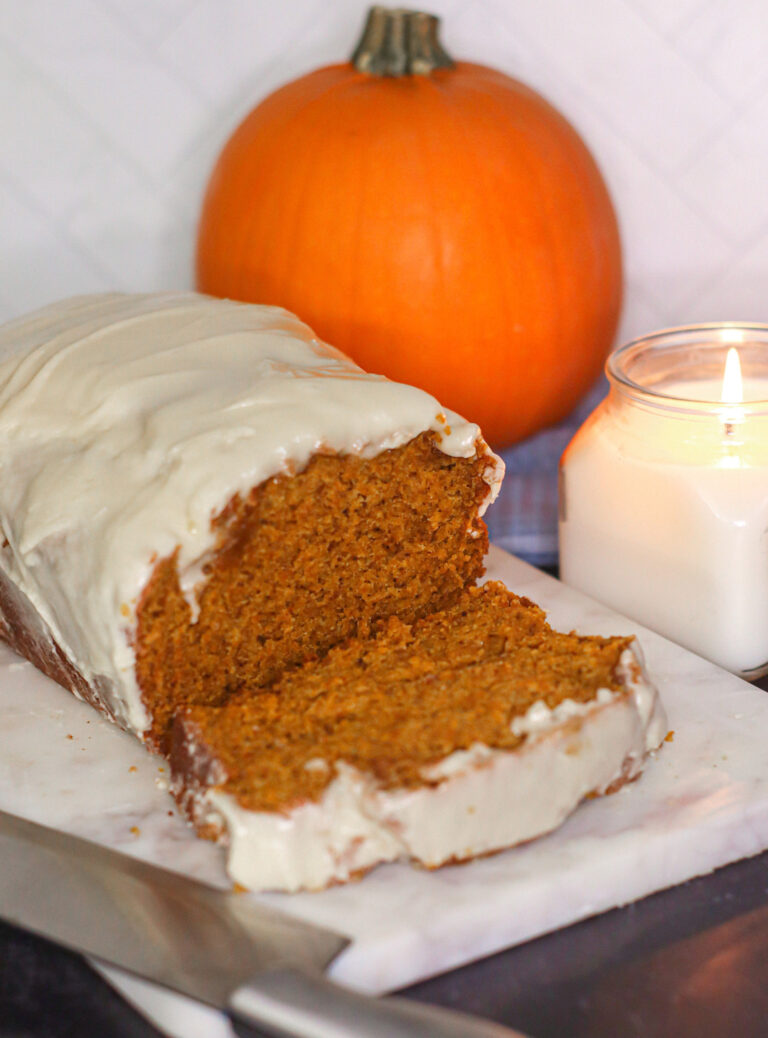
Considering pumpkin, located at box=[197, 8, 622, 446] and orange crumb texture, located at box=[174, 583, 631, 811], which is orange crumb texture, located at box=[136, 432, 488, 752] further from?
pumpkin, located at box=[197, 8, 622, 446]

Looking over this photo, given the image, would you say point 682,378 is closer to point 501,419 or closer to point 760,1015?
point 501,419

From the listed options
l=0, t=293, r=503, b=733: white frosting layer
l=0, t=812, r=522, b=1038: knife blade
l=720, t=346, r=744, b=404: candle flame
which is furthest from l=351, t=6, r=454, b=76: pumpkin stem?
l=0, t=812, r=522, b=1038: knife blade

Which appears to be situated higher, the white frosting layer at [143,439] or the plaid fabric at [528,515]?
the white frosting layer at [143,439]

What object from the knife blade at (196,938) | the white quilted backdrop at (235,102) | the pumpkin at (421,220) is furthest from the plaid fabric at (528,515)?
the knife blade at (196,938)

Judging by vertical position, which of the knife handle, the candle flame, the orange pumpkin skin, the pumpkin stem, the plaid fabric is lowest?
the plaid fabric

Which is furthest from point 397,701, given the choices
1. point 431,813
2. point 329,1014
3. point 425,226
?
point 425,226

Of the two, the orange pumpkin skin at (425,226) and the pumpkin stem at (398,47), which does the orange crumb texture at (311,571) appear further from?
the pumpkin stem at (398,47)

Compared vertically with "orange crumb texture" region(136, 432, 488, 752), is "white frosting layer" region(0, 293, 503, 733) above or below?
above
